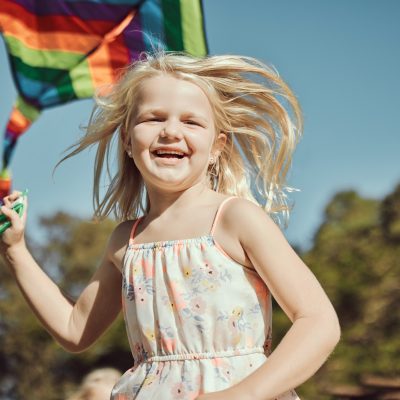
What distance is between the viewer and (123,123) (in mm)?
2793

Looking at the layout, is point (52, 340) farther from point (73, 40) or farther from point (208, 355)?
point (208, 355)

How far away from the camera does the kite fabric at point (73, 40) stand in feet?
12.1

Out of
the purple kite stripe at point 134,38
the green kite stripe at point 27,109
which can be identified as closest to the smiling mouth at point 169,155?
the purple kite stripe at point 134,38

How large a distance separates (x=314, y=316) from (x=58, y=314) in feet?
2.69

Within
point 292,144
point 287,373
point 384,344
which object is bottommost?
point 384,344

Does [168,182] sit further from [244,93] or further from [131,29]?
[131,29]

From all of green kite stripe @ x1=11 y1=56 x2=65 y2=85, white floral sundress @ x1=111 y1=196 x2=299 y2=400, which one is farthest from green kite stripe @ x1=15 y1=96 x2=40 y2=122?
white floral sundress @ x1=111 y1=196 x2=299 y2=400

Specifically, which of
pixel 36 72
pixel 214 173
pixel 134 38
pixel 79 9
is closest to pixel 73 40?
pixel 79 9

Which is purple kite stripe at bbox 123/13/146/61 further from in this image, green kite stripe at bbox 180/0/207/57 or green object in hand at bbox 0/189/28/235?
green object in hand at bbox 0/189/28/235

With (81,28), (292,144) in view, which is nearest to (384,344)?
(81,28)

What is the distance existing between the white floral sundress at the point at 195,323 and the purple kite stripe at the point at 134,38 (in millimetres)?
1372

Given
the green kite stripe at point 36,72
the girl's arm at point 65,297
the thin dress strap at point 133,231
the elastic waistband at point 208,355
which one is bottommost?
the girl's arm at point 65,297

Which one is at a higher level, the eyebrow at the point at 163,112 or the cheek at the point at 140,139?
the eyebrow at the point at 163,112

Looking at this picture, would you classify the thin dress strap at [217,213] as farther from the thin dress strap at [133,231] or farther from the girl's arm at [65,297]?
the girl's arm at [65,297]
